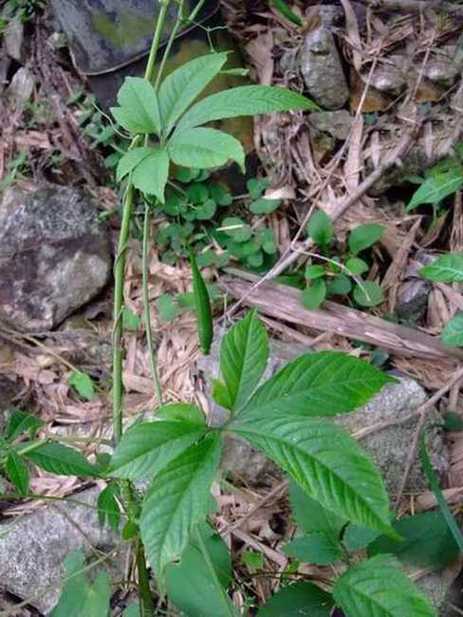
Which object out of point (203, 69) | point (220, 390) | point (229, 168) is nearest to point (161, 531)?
point (220, 390)

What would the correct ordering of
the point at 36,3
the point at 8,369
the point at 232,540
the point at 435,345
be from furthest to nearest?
the point at 36,3 < the point at 8,369 < the point at 435,345 < the point at 232,540

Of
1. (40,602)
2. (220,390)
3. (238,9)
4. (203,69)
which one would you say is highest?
(203,69)

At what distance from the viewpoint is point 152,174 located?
702 millimetres

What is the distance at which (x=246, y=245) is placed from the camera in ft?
5.07

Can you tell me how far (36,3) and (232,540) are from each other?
159 cm

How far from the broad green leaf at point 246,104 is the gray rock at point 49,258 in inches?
37.2

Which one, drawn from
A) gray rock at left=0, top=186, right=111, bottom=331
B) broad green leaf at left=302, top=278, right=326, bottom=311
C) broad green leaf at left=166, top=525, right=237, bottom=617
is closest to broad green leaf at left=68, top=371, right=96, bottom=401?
gray rock at left=0, top=186, right=111, bottom=331

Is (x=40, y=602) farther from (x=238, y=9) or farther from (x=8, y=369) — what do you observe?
(x=238, y=9)

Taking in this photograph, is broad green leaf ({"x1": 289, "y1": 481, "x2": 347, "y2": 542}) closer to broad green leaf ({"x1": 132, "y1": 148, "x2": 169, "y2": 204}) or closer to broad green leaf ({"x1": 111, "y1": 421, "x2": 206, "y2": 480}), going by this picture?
broad green leaf ({"x1": 111, "y1": 421, "x2": 206, "y2": 480})

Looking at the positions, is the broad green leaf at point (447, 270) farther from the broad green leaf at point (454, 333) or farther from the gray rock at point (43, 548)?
the gray rock at point (43, 548)

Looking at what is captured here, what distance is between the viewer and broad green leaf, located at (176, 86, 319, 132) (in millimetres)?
734

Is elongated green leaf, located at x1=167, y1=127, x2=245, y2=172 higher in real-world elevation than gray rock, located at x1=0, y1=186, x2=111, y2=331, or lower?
higher

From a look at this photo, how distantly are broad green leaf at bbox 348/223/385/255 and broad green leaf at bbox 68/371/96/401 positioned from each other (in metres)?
0.65

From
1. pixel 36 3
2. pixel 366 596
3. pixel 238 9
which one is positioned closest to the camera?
pixel 366 596
